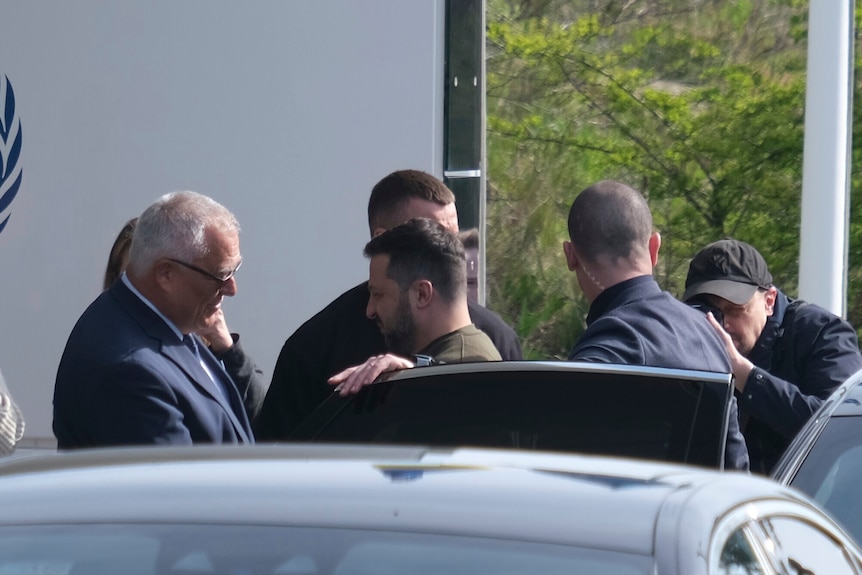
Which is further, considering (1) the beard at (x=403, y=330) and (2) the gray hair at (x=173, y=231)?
(1) the beard at (x=403, y=330)

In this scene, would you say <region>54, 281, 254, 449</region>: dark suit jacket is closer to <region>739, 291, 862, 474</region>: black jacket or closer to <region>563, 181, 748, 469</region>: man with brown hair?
<region>563, 181, 748, 469</region>: man with brown hair

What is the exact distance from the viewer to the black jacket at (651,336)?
3.37 m

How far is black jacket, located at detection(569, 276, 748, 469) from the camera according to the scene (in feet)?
11.1

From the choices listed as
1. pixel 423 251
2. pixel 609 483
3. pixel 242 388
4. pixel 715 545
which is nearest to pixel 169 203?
pixel 423 251

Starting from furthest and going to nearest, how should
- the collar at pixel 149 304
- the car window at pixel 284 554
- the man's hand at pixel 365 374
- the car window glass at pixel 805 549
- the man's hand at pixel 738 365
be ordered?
the man's hand at pixel 738 365, the collar at pixel 149 304, the man's hand at pixel 365 374, the car window glass at pixel 805 549, the car window at pixel 284 554

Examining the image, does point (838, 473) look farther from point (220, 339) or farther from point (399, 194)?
point (220, 339)

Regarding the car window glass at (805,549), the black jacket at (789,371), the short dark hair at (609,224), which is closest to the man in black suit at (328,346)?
the short dark hair at (609,224)

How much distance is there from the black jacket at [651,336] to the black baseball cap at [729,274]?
0.76m

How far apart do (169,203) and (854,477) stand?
1.93m

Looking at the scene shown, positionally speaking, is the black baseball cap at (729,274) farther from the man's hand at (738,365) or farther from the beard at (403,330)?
the beard at (403,330)

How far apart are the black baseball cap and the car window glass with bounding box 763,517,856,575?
7.96 feet

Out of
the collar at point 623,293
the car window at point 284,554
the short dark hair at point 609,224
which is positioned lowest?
the collar at point 623,293

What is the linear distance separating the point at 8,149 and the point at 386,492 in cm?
379

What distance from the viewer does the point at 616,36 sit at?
7465mm
